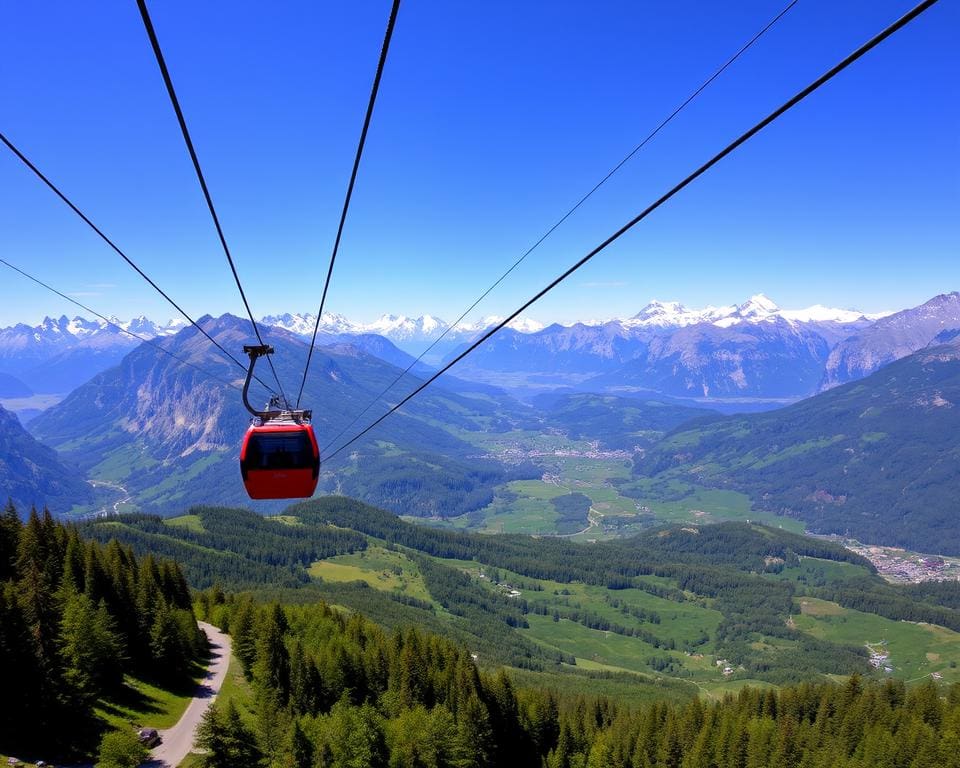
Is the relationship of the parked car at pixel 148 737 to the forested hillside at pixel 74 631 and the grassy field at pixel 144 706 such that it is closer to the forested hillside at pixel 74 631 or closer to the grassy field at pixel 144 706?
the grassy field at pixel 144 706

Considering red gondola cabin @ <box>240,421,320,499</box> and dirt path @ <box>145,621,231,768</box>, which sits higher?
red gondola cabin @ <box>240,421,320,499</box>

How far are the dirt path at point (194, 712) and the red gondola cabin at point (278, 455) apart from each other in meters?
40.5

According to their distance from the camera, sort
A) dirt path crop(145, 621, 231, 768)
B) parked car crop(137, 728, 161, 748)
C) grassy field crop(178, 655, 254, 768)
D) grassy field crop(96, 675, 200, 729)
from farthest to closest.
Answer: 1. grassy field crop(178, 655, 254, 768)
2. grassy field crop(96, 675, 200, 729)
3. parked car crop(137, 728, 161, 748)
4. dirt path crop(145, 621, 231, 768)

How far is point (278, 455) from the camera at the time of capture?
23.8 metres

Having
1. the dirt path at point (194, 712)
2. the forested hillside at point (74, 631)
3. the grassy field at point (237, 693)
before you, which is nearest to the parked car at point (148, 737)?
the dirt path at point (194, 712)

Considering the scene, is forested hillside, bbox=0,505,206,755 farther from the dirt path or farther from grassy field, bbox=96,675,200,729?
the dirt path

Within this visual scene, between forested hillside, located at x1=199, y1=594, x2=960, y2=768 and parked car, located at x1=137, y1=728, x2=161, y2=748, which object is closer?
parked car, located at x1=137, y1=728, x2=161, y2=748

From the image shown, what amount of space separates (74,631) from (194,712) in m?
15.5

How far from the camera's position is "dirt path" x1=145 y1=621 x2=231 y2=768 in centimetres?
4912

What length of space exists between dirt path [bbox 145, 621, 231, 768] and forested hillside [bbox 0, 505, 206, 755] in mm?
2875

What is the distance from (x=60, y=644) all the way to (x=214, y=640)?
35104 millimetres

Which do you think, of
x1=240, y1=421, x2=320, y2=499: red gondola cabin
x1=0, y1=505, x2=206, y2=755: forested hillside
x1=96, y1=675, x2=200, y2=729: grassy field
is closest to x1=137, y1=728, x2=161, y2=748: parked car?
x1=96, y1=675, x2=200, y2=729: grassy field

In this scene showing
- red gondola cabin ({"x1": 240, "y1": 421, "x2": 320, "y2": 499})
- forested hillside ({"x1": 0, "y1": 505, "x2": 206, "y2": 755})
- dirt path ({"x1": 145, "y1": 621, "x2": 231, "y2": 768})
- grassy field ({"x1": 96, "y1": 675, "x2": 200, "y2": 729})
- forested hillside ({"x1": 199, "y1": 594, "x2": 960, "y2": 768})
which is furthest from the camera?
forested hillside ({"x1": 199, "y1": 594, "x2": 960, "y2": 768})

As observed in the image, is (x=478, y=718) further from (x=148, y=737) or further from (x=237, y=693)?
(x=148, y=737)
